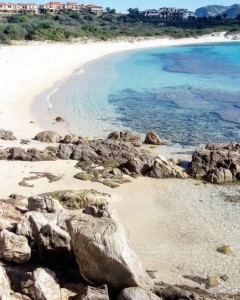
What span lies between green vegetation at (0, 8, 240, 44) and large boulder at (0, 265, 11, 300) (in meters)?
69.4

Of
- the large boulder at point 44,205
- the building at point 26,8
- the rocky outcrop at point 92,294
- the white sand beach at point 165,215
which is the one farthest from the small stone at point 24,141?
the building at point 26,8

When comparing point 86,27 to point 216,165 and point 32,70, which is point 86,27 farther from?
point 216,165

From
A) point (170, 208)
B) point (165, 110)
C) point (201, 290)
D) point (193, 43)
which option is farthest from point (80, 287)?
point (193, 43)

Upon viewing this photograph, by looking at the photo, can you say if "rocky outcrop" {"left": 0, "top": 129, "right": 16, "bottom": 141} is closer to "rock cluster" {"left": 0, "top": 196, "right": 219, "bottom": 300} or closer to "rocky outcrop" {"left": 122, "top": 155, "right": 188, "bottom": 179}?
"rocky outcrop" {"left": 122, "top": 155, "right": 188, "bottom": 179}

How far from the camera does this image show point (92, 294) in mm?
9820

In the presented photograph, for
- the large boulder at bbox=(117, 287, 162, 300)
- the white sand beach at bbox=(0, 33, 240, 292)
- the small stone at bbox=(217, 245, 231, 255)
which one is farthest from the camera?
the small stone at bbox=(217, 245, 231, 255)

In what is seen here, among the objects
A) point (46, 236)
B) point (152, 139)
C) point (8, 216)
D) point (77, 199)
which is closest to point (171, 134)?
point (152, 139)

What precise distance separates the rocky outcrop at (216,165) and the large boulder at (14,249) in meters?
10.9

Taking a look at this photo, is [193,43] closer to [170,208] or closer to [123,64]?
[123,64]

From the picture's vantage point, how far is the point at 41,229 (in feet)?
38.4

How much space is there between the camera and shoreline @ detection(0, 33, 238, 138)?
30953 mm

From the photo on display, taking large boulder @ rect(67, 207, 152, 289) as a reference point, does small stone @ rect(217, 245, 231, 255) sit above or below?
below

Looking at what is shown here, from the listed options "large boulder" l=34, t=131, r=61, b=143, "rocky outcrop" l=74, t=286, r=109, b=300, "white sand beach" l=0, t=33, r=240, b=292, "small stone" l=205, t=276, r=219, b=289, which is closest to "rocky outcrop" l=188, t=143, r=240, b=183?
"white sand beach" l=0, t=33, r=240, b=292

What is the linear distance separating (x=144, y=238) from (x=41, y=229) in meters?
4.15
